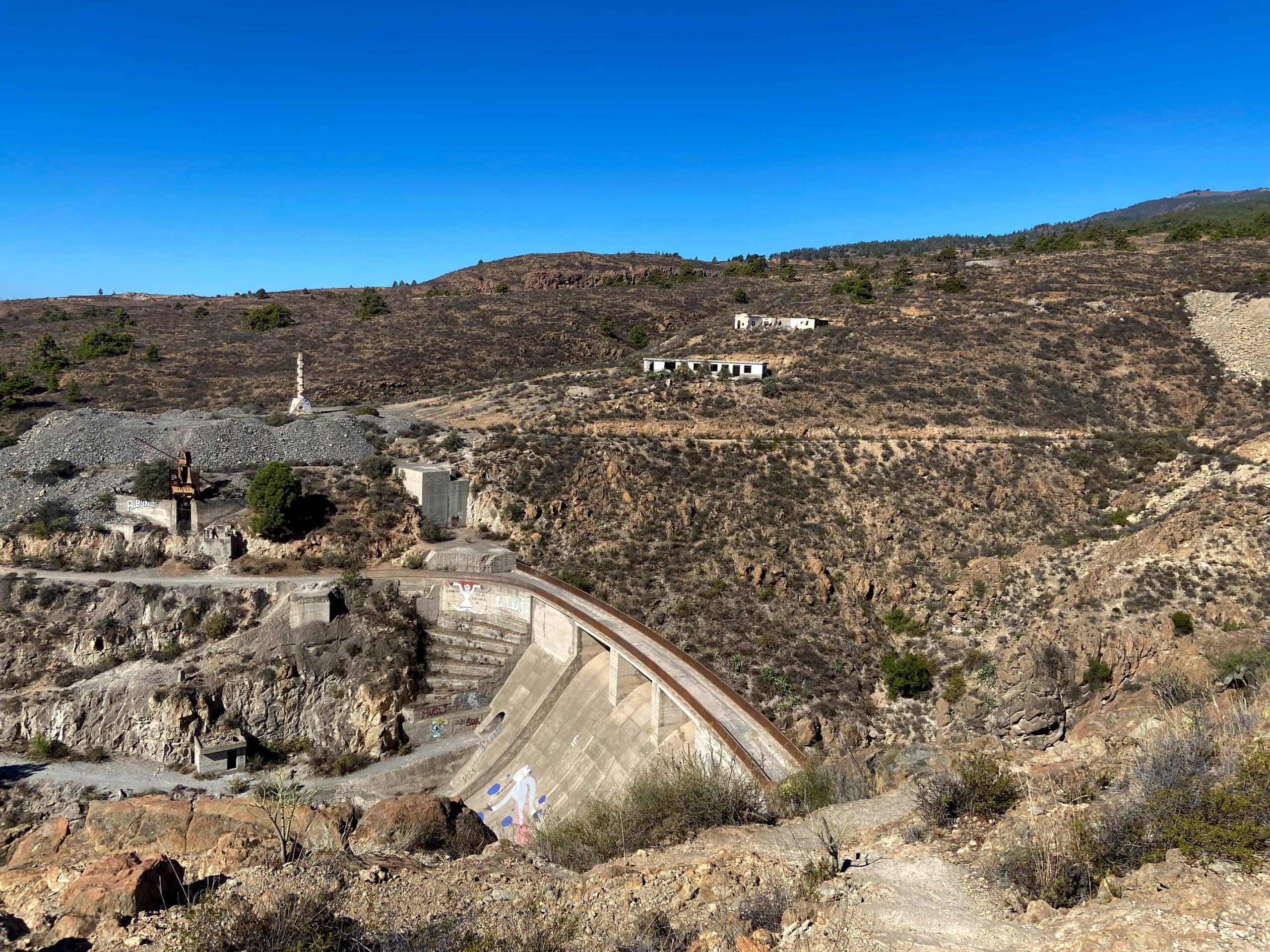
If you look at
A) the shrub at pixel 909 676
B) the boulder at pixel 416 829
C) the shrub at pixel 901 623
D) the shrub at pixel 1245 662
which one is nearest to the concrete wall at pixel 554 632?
the boulder at pixel 416 829

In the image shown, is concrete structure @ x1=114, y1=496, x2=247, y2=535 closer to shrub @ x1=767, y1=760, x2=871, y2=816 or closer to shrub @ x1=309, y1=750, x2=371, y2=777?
shrub @ x1=309, y1=750, x2=371, y2=777

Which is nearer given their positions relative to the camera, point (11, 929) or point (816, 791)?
point (11, 929)

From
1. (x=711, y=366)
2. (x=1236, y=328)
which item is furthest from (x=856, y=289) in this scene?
(x=1236, y=328)

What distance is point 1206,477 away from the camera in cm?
3341

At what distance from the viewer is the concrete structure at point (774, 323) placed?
64.4 metres

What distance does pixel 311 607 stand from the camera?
32.9m

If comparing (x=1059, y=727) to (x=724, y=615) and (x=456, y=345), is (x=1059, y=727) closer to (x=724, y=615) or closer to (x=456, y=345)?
(x=724, y=615)

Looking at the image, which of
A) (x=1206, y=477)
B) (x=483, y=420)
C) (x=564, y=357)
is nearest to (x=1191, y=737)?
(x=1206, y=477)

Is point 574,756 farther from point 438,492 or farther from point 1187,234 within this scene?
point 1187,234

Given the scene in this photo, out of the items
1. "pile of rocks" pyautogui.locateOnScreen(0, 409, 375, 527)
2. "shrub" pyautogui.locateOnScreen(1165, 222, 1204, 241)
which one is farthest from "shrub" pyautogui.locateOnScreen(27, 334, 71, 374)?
"shrub" pyautogui.locateOnScreen(1165, 222, 1204, 241)

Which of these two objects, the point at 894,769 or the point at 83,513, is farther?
the point at 83,513

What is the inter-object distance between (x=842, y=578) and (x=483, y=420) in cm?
2990

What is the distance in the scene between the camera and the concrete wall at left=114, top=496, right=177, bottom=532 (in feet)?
119

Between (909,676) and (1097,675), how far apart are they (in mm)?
6940
